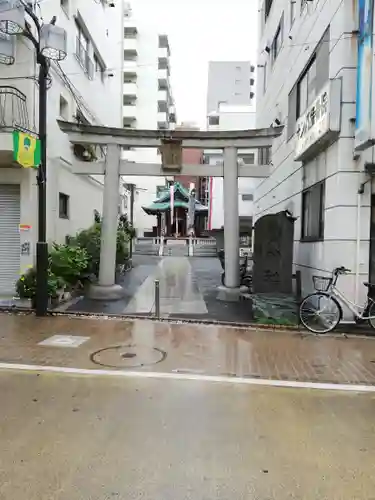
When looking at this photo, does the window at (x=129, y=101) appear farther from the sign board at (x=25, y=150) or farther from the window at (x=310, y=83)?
the sign board at (x=25, y=150)

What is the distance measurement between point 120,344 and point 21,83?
312 inches

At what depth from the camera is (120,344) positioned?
7.96 metres

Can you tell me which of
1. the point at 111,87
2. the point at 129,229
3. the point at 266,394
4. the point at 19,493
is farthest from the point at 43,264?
the point at 111,87

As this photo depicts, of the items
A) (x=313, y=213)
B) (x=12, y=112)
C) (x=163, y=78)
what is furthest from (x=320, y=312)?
(x=163, y=78)

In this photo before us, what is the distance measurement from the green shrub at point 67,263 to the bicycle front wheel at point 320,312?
654 cm

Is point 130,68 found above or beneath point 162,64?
beneath

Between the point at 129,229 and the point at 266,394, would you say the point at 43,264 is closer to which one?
the point at 266,394

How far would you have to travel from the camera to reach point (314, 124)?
10.2 meters

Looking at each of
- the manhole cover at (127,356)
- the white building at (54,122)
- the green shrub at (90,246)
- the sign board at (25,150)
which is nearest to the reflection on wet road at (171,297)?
the green shrub at (90,246)

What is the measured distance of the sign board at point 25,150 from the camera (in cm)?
966

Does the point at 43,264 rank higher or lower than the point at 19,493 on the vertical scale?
higher

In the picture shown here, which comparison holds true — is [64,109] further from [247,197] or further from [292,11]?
[247,197]

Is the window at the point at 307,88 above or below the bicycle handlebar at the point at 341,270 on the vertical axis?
above

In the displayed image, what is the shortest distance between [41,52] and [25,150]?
90.7 inches
